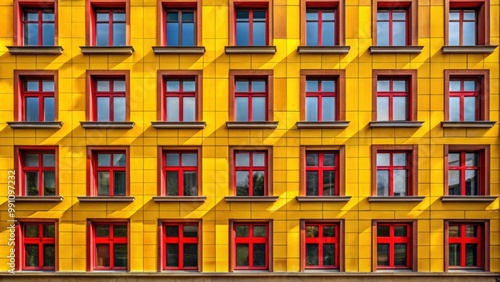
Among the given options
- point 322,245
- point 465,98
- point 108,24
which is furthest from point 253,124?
point 465,98

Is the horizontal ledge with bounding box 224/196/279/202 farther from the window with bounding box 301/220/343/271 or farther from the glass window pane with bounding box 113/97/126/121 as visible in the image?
the glass window pane with bounding box 113/97/126/121

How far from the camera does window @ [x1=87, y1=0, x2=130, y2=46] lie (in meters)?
12.2

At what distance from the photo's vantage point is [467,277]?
1172cm

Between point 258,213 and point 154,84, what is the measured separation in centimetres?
610

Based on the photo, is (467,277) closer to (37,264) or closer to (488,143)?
(488,143)

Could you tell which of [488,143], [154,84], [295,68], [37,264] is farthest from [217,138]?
[488,143]

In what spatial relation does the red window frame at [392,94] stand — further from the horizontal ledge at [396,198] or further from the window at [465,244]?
the window at [465,244]

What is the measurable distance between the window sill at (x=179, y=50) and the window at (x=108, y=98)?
5.39 ft

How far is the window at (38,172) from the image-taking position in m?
12.1

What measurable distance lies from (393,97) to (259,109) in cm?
502

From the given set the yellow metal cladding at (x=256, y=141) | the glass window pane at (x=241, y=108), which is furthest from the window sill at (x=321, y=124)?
the glass window pane at (x=241, y=108)

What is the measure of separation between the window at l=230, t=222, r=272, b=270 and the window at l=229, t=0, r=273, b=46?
6.83 m

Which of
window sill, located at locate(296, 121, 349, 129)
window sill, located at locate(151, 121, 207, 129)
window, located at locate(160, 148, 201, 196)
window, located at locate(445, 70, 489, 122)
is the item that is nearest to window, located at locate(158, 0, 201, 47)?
window sill, located at locate(151, 121, 207, 129)

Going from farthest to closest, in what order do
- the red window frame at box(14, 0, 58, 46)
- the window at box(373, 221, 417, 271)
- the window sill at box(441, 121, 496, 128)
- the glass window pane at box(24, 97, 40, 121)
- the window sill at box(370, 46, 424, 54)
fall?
the glass window pane at box(24, 97, 40, 121) → the window at box(373, 221, 417, 271) → the red window frame at box(14, 0, 58, 46) → the window sill at box(370, 46, 424, 54) → the window sill at box(441, 121, 496, 128)
